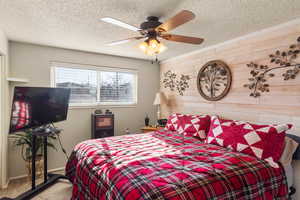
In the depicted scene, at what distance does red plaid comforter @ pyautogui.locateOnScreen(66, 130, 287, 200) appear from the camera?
1192 millimetres

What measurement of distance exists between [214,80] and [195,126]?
933 millimetres

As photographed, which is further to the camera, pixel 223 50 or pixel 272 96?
pixel 223 50

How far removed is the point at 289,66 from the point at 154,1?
5.96ft

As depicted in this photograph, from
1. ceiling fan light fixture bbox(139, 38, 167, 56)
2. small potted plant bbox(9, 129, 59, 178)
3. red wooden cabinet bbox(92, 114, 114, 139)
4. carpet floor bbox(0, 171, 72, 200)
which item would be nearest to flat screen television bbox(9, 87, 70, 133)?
small potted plant bbox(9, 129, 59, 178)

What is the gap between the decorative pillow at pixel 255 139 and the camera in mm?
1740

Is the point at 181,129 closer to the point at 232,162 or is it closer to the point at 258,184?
the point at 232,162

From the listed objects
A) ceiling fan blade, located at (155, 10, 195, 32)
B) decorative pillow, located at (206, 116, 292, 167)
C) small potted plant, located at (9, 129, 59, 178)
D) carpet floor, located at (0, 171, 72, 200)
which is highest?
ceiling fan blade, located at (155, 10, 195, 32)

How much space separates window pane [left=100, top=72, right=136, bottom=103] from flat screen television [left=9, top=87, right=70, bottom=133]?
3.49ft

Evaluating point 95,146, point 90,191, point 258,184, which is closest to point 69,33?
point 95,146

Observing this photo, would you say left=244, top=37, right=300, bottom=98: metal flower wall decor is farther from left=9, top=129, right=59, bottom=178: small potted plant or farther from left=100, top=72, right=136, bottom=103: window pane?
left=9, top=129, right=59, bottom=178: small potted plant

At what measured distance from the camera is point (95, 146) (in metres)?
2.06

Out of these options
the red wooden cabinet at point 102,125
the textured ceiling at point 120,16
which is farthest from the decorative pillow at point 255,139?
the red wooden cabinet at point 102,125

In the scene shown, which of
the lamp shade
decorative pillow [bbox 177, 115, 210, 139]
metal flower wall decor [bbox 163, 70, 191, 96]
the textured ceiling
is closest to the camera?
the textured ceiling

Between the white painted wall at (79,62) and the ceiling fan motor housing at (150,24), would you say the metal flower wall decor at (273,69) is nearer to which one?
the ceiling fan motor housing at (150,24)
